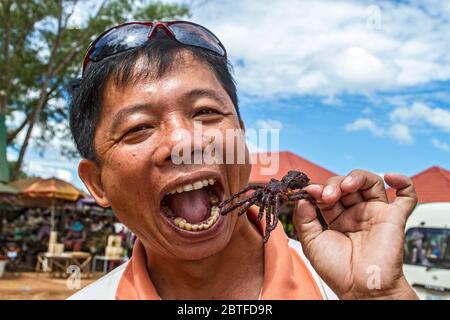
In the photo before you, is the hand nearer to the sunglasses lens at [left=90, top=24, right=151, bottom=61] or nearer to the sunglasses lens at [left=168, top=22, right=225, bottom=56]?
the sunglasses lens at [left=168, top=22, right=225, bottom=56]

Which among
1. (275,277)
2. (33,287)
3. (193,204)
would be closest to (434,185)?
(275,277)

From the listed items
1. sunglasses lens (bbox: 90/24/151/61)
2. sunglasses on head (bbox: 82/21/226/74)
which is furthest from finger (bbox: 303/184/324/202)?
sunglasses lens (bbox: 90/24/151/61)

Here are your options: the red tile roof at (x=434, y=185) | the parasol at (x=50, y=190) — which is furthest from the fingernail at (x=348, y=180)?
the parasol at (x=50, y=190)

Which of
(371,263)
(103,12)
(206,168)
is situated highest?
(103,12)

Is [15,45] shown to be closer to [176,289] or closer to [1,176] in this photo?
[1,176]

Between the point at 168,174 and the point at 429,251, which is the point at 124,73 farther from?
the point at 429,251

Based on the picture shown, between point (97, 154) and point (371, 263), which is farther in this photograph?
point (97, 154)
